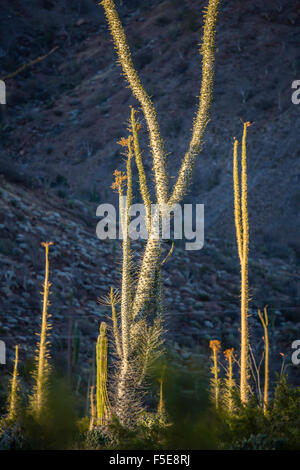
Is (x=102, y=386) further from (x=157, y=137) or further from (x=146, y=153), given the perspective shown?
(x=146, y=153)

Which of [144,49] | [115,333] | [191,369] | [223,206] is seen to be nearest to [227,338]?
[191,369]

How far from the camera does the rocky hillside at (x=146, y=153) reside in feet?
46.0

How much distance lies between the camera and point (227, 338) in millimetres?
13719

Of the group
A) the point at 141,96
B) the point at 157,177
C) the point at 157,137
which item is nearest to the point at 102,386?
the point at 157,177

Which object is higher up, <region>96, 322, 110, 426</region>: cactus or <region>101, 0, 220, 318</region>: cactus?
<region>101, 0, 220, 318</region>: cactus

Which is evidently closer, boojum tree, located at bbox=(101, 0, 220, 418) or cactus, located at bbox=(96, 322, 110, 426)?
cactus, located at bbox=(96, 322, 110, 426)

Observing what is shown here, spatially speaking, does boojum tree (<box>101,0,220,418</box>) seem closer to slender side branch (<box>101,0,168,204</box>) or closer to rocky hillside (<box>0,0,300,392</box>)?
slender side branch (<box>101,0,168,204</box>)

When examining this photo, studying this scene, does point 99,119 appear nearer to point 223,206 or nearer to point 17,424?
point 223,206

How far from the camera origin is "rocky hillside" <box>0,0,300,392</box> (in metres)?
14.0

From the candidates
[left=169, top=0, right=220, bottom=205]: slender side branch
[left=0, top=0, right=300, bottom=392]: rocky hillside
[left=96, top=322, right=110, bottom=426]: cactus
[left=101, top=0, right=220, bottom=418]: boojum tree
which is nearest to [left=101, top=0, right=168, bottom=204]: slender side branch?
[left=101, top=0, right=220, bottom=418]: boojum tree

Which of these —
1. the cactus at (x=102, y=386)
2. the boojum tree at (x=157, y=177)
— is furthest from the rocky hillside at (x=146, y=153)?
the cactus at (x=102, y=386)

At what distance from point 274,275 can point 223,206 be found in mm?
6524

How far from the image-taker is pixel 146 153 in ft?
96.3

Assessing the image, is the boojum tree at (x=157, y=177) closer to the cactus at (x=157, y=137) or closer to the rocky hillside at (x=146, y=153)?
the cactus at (x=157, y=137)
